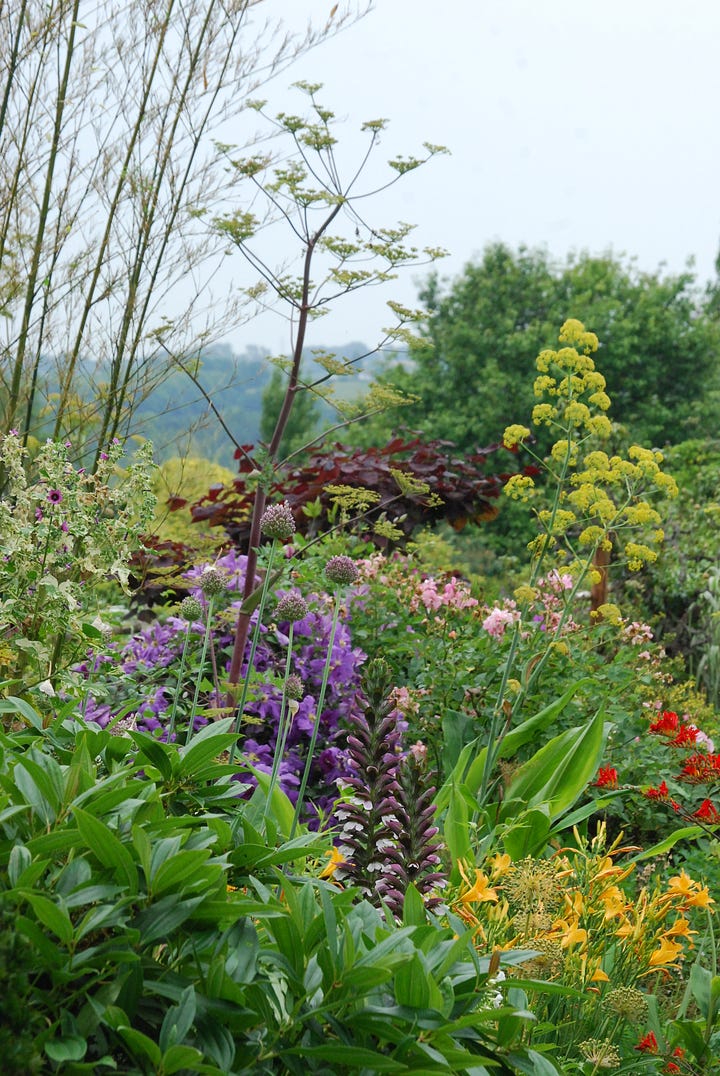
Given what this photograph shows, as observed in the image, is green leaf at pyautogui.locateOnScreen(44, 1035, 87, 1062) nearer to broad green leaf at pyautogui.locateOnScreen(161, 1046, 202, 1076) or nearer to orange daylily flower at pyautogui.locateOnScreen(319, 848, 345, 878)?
broad green leaf at pyautogui.locateOnScreen(161, 1046, 202, 1076)

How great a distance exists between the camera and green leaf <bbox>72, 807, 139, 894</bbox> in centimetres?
120

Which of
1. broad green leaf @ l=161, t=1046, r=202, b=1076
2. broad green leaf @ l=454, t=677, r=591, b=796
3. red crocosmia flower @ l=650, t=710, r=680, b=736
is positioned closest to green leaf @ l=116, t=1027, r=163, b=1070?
broad green leaf @ l=161, t=1046, r=202, b=1076

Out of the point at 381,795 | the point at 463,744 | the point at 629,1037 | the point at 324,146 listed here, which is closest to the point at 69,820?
the point at 381,795

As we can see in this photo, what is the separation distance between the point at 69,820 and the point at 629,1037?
1586 mm

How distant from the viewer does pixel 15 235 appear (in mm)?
3941

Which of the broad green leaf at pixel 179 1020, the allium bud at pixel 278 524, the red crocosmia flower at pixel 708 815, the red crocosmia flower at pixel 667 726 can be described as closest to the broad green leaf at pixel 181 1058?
the broad green leaf at pixel 179 1020

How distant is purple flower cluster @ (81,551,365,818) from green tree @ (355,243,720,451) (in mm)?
14913

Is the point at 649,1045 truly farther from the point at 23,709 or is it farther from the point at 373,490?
the point at 373,490

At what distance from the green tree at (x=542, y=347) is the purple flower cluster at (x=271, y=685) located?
14.9 meters

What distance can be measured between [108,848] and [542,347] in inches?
735

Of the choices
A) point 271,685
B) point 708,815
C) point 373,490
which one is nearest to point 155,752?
point 708,815

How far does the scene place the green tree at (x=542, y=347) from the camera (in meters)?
19.0

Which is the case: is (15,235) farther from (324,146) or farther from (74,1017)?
(74,1017)

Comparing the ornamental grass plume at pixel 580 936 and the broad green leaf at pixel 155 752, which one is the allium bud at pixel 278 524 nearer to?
the ornamental grass plume at pixel 580 936
